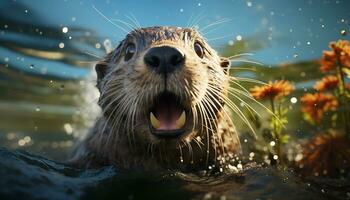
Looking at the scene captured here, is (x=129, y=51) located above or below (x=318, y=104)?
above

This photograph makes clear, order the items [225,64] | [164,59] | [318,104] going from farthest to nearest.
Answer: [318,104] → [225,64] → [164,59]


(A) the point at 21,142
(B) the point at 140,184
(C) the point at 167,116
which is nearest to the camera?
(B) the point at 140,184

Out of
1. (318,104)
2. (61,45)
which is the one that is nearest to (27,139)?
(61,45)

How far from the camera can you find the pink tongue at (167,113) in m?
3.51

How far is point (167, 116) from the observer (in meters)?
3.53

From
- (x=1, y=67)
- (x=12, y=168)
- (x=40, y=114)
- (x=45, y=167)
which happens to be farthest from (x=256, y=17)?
(x=40, y=114)

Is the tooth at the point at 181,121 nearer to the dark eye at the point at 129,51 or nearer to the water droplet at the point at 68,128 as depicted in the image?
the dark eye at the point at 129,51

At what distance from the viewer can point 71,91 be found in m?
12.0

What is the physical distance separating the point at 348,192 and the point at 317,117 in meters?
1.88

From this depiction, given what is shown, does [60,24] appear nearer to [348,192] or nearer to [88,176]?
[88,176]

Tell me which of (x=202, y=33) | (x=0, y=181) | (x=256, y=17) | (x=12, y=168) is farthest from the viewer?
(x=256, y=17)

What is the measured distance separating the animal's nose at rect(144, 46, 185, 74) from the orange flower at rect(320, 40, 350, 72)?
7.06 feet

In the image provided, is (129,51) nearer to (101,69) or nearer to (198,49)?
(101,69)

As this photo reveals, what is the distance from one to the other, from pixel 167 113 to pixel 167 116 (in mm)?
25
